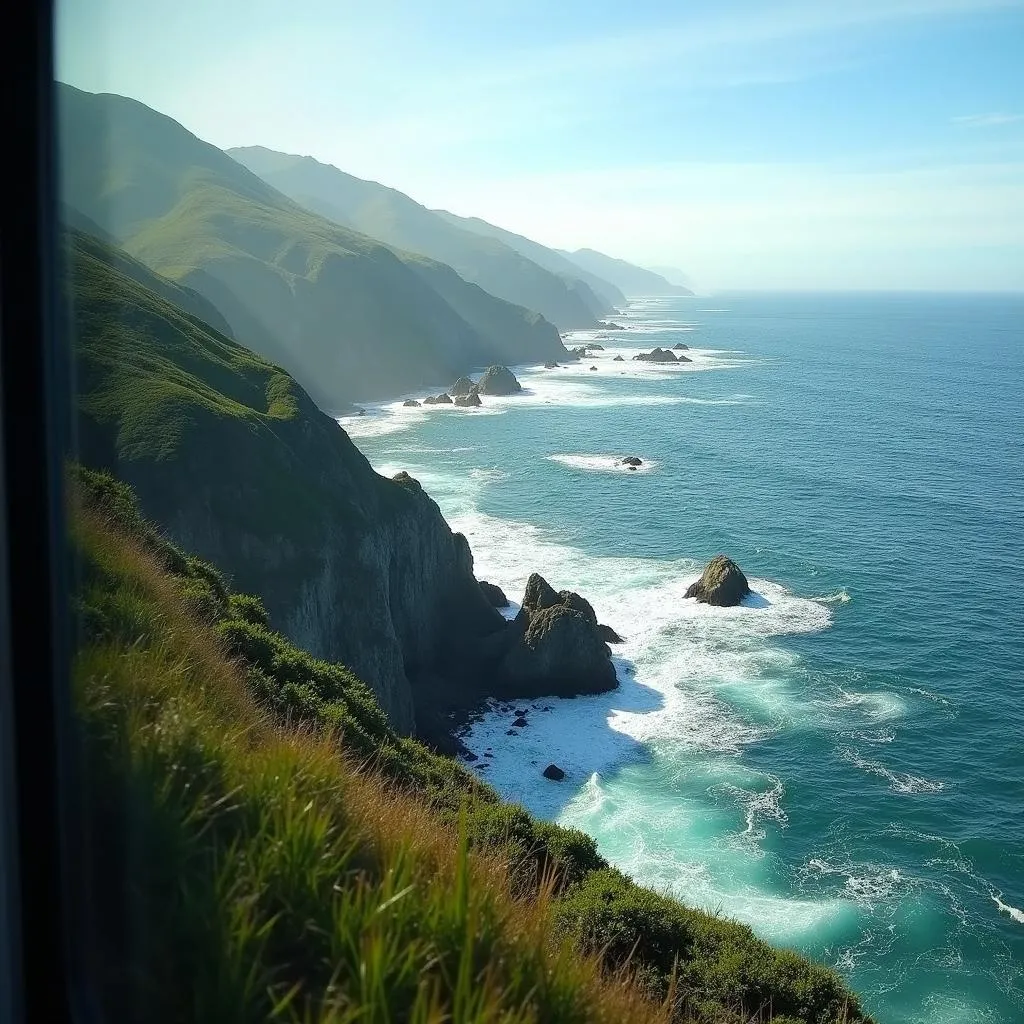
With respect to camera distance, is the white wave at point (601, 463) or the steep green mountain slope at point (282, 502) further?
the white wave at point (601, 463)

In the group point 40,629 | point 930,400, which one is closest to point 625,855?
point 40,629

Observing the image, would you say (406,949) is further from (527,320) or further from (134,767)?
(527,320)

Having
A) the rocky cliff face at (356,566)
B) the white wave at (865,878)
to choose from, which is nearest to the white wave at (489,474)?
the rocky cliff face at (356,566)

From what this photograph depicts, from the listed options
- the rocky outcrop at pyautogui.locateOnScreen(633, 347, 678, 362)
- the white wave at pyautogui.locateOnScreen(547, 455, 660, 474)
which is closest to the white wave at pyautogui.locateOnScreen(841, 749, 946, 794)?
the white wave at pyautogui.locateOnScreen(547, 455, 660, 474)

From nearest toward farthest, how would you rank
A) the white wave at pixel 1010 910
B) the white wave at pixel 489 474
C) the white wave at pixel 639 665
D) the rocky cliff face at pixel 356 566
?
the white wave at pixel 1010 910
the rocky cliff face at pixel 356 566
the white wave at pixel 639 665
the white wave at pixel 489 474

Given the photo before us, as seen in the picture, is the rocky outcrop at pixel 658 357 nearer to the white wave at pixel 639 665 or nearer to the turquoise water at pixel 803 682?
the turquoise water at pixel 803 682

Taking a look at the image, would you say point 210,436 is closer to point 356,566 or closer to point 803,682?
point 356,566
